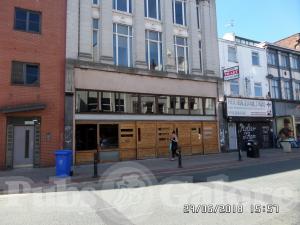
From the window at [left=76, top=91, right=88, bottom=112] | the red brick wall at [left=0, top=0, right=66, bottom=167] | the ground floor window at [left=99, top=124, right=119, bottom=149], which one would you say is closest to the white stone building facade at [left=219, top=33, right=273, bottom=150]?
the ground floor window at [left=99, top=124, right=119, bottom=149]

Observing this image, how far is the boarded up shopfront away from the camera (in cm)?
1800

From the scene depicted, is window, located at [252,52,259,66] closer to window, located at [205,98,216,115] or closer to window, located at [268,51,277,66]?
window, located at [268,51,277,66]

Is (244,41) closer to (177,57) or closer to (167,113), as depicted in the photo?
(177,57)

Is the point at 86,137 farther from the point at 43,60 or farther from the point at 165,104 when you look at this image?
the point at 165,104

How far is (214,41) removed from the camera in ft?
81.2

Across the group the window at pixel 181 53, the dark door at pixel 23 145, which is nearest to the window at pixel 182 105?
the window at pixel 181 53

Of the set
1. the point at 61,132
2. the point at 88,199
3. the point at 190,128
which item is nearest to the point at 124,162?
the point at 61,132

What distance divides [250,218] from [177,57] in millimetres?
17638

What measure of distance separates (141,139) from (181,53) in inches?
311

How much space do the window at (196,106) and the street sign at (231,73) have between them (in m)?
3.34

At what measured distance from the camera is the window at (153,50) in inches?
836

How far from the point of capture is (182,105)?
72.2 feet

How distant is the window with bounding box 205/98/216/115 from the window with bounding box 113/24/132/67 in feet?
23.9

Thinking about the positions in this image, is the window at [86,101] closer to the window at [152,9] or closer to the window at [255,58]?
the window at [152,9]
